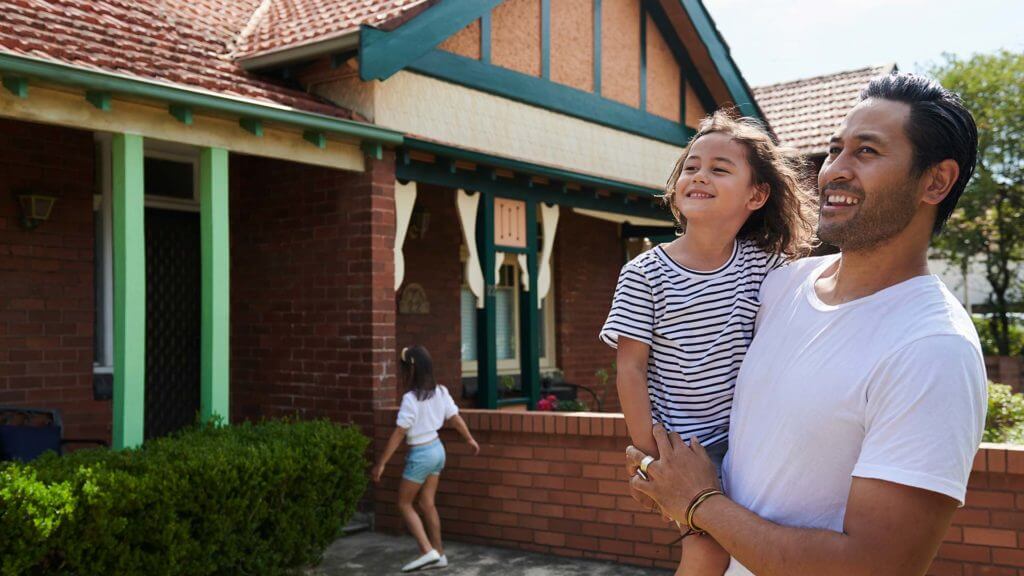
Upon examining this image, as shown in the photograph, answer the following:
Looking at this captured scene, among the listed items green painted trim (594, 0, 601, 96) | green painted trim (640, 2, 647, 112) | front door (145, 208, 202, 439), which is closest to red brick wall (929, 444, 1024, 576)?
front door (145, 208, 202, 439)

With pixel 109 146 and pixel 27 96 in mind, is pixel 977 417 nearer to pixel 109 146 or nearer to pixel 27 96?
pixel 27 96

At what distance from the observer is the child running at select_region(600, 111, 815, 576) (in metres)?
2.09

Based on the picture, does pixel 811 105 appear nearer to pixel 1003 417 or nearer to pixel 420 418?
pixel 1003 417

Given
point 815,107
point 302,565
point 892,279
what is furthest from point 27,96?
point 815,107

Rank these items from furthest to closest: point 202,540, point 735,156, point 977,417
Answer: point 202,540
point 735,156
point 977,417

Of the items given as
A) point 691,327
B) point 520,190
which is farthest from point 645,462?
point 520,190

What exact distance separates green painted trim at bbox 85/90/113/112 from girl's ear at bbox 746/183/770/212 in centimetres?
478

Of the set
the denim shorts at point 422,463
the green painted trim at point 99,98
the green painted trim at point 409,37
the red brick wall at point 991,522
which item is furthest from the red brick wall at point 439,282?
the red brick wall at point 991,522

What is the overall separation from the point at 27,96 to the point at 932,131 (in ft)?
17.8

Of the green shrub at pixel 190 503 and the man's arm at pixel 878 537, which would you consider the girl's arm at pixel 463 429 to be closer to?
the green shrub at pixel 190 503

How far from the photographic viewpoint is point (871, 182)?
1606mm

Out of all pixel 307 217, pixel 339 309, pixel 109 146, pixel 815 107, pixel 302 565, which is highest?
pixel 815 107

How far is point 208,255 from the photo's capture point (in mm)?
6555

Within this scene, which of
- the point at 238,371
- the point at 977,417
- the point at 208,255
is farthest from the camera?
the point at 238,371
